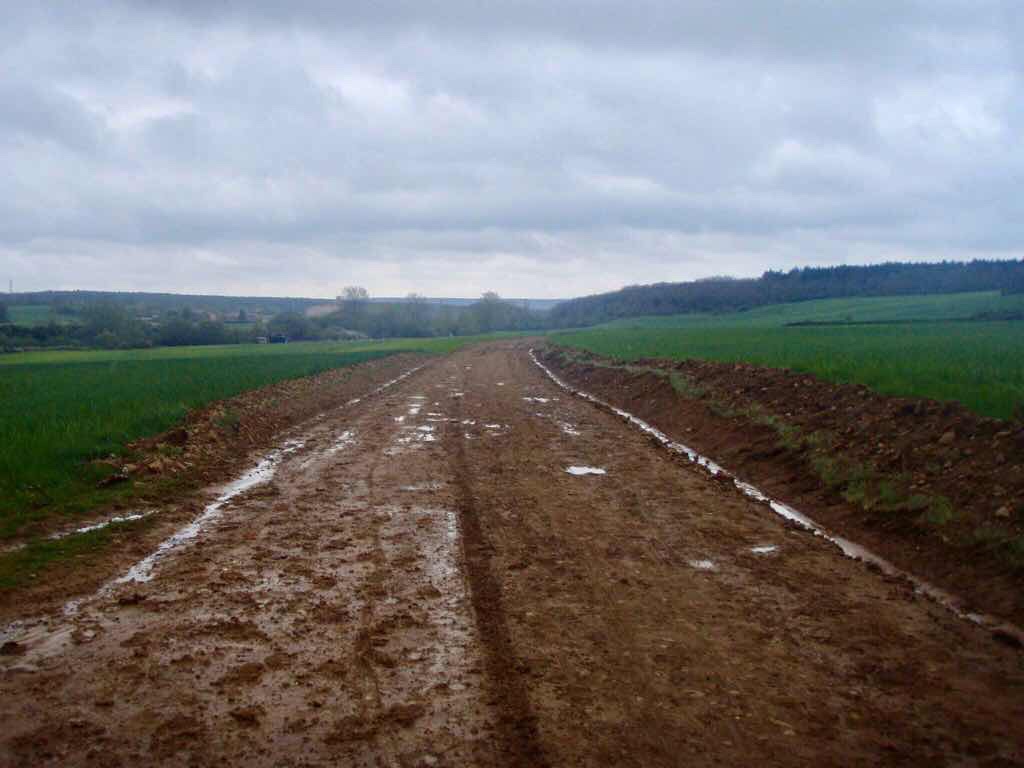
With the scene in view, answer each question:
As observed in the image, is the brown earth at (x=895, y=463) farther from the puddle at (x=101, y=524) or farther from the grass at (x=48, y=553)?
the puddle at (x=101, y=524)

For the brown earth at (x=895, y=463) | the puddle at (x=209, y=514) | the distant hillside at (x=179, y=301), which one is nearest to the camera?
the puddle at (x=209, y=514)

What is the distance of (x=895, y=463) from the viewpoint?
393 inches

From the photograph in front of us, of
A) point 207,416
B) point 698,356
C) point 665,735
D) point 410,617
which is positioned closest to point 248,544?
point 410,617

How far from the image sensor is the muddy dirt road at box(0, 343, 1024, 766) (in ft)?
13.7

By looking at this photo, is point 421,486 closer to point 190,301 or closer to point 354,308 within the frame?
point 354,308

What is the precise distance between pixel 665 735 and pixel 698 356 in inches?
996

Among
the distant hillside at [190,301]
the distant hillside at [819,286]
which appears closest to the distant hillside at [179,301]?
the distant hillside at [190,301]

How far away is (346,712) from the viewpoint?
4.48 metres

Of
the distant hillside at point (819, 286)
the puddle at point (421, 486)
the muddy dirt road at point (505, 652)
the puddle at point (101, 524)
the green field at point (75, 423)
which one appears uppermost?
the distant hillside at point (819, 286)

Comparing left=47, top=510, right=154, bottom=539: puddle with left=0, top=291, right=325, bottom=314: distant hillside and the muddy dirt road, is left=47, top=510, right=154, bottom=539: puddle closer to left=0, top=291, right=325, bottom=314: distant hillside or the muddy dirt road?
the muddy dirt road

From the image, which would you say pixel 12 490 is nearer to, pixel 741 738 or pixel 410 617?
pixel 410 617

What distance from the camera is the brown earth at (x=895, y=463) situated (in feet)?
23.7

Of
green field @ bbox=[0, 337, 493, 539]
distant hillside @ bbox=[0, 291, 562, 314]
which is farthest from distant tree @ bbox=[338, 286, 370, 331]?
green field @ bbox=[0, 337, 493, 539]

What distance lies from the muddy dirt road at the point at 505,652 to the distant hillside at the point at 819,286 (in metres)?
75.7
